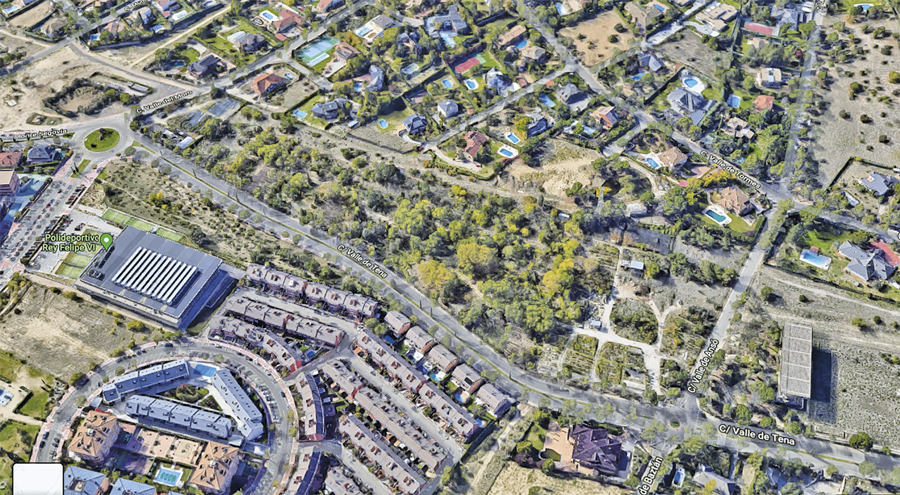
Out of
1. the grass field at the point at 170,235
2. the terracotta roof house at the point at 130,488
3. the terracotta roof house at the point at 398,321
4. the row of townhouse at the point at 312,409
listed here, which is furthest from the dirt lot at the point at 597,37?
the terracotta roof house at the point at 130,488

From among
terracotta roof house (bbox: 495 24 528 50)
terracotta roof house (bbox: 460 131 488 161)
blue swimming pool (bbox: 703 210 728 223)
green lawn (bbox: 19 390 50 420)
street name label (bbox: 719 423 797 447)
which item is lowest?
street name label (bbox: 719 423 797 447)

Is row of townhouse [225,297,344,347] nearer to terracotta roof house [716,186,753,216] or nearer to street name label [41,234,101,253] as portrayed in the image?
street name label [41,234,101,253]

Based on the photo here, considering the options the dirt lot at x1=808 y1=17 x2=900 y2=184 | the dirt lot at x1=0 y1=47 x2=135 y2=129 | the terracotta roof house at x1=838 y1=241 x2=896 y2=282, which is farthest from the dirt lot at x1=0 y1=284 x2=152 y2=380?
the dirt lot at x1=808 y1=17 x2=900 y2=184

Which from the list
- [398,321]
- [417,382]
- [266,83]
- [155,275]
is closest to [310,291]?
[398,321]

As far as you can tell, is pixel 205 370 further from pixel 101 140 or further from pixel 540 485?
pixel 101 140

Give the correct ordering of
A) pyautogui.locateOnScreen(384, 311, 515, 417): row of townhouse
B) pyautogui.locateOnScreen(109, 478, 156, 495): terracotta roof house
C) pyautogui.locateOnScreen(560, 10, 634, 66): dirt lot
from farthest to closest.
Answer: pyautogui.locateOnScreen(560, 10, 634, 66): dirt lot
pyautogui.locateOnScreen(384, 311, 515, 417): row of townhouse
pyautogui.locateOnScreen(109, 478, 156, 495): terracotta roof house

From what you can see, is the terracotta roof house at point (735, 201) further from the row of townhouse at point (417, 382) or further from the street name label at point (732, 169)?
the row of townhouse at point (417, 382)
